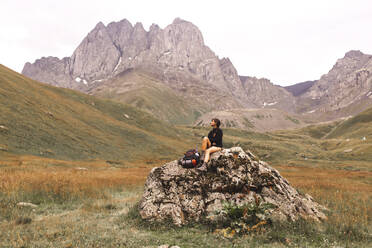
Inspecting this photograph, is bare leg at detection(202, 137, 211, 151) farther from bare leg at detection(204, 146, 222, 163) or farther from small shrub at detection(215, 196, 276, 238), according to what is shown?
small shrub at detection(215, 196, 276, 238)

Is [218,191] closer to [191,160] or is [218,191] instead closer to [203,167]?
[203,167]

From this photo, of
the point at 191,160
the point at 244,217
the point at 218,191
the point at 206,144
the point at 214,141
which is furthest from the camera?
the point at 214,141

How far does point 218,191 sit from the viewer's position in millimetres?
9984

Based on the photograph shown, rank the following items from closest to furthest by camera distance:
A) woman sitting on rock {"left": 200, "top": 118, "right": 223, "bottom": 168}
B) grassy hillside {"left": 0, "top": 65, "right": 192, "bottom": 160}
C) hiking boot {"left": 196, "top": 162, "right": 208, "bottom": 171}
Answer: hiking boot {"left": 196, "top": 162, "right": 208, "bottom": 171}, woman sitting on rock {"left": 200, "top": 118, "right": 223, "bottom": 168}, grassy hillside {"left": 0, "top": 65, "right": 192, "bottom": 160}

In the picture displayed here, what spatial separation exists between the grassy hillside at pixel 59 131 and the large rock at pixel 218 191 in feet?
117

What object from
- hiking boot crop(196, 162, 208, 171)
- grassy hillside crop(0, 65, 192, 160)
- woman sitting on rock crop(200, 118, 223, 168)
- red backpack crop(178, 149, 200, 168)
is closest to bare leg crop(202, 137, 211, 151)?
woman sitting on rock crop(200, 118, 223, 168)

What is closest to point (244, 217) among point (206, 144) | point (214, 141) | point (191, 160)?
point (191, 160)

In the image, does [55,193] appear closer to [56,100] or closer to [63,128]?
[63,128]

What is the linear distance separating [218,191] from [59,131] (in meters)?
54.0

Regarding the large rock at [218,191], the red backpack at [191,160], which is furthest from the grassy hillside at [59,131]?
the red backpack at [191,160]

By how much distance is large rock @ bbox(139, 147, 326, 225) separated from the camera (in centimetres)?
954

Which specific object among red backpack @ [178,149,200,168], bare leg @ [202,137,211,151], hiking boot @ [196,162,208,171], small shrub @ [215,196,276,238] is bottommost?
small shrub @ [215,196,276,238]

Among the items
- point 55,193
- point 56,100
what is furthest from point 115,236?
point 56,100

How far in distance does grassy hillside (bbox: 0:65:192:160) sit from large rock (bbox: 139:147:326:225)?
117 ft
